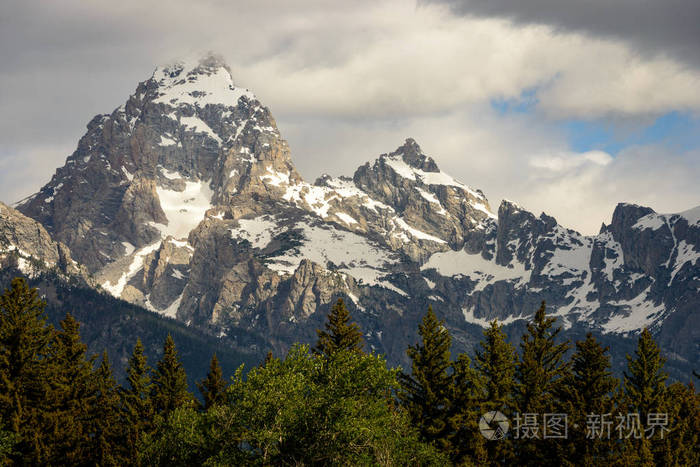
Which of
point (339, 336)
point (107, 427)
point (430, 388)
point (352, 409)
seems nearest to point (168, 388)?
point (107, 427)

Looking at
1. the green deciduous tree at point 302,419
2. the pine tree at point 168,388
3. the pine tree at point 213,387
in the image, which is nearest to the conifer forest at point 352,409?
the green deciduous tree at point 302,419

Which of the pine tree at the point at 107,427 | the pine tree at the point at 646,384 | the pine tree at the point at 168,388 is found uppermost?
the pine tree at the point at 646,384

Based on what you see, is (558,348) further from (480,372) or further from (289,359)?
(289,359)

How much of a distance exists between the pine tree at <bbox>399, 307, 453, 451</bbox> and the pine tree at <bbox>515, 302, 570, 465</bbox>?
6986 mm

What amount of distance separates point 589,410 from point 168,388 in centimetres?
4929

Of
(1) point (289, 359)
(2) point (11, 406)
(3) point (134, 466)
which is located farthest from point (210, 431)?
(2) point (11, 406)

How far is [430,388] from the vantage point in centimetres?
8644

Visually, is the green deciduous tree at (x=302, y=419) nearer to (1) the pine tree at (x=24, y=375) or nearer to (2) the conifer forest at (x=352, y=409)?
(2) the conifer forest at (x=352, y=409)

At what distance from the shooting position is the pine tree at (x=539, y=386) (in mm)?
78062

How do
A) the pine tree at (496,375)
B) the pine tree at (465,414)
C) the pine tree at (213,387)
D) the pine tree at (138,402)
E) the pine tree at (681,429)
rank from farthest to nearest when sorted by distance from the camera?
the pine tree at (213,387), the pine tree at (138,402), the pine tree at (496,375), the pine tree at (465,414), the pine tree at (681,429)

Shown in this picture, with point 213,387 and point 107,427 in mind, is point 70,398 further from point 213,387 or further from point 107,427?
point 213,387

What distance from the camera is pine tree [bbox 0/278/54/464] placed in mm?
80812

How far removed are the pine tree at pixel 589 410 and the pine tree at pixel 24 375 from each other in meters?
46.4

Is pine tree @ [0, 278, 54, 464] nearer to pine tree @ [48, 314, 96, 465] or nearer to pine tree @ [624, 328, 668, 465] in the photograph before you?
pine tree @ [48, 314, 96, 465]
